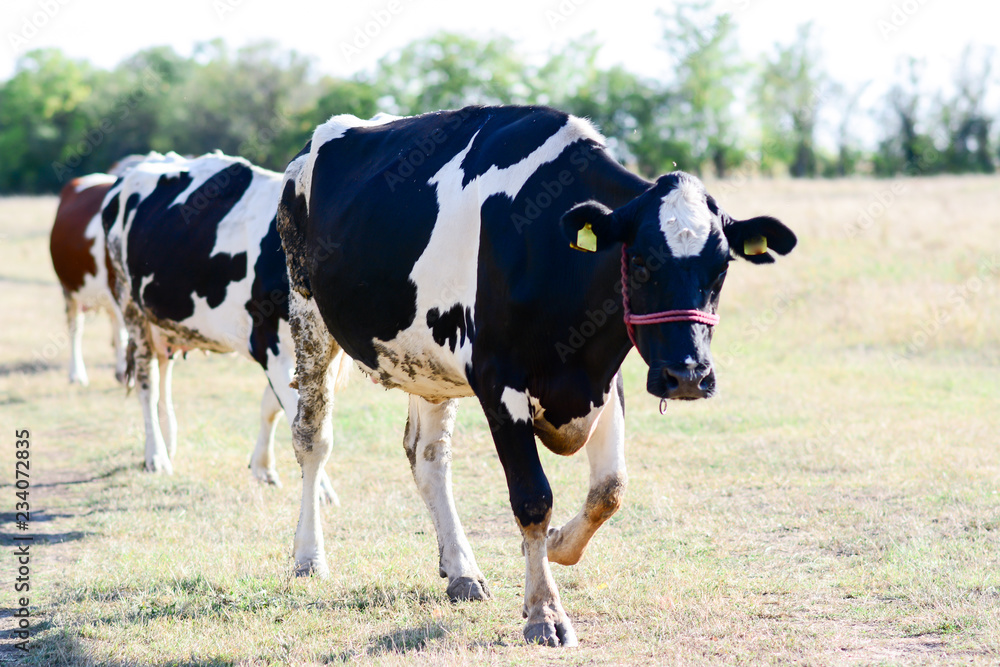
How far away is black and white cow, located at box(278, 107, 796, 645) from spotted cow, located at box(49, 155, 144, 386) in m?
6.66

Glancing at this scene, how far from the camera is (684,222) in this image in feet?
12.5

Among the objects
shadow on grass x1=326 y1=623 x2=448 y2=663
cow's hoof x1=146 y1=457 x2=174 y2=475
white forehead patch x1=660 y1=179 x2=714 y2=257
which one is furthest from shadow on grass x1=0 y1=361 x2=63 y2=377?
white forehead patch x1=660 y1=179 x2=714 y2=257

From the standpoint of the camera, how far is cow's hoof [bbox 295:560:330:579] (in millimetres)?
5496

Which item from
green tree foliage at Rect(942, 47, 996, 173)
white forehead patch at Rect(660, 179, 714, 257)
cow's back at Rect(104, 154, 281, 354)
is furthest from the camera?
green tree foliage at Rect(942, 47, 996, 173)

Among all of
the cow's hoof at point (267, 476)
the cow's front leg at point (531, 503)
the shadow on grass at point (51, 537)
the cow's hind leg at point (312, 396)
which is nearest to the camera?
the cow's front leg at point (531, 503)

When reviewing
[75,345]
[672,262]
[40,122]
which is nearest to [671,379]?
[672,262]

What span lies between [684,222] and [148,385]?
6.32m

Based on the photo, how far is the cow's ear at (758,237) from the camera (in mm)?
4004

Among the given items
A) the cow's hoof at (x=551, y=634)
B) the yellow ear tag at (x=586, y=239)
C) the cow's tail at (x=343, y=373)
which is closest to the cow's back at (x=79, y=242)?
the cow's tail at (x=343, y=373)

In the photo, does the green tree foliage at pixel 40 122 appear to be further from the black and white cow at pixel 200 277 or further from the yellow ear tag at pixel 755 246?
the yellow ear tag at pixel 755 246

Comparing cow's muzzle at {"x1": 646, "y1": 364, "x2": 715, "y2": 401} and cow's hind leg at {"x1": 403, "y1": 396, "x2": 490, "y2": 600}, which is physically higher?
cow's muzzle at {"x1": 646, "y1": 364, "x2": 715, "y2": 401}

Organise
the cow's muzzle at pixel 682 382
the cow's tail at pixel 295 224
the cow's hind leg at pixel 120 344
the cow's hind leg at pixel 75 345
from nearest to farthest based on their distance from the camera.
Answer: the cow's muzzle at pixel 682 382
the cow's tail at pixel 295 224
the cow's hind leg at pixel 120 344
the cow's hind leg at pixel 75 345

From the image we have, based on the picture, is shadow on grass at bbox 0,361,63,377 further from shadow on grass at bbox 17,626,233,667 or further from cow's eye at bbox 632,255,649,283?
cow's eye at bbox 632,255,649,283

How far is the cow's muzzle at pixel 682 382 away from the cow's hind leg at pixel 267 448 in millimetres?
4775
